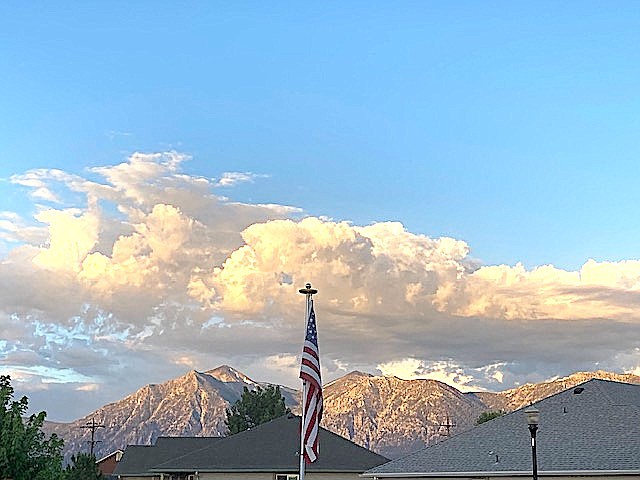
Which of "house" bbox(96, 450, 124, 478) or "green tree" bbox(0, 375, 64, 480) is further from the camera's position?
"house" bbox(96, 450, 124, 478)

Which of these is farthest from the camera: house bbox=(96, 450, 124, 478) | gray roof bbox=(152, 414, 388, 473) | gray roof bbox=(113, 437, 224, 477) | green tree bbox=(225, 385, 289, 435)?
house bbox=(96, 450, 124, 478)

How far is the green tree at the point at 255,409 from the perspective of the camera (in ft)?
335

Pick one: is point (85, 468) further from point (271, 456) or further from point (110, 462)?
point (110, 462)

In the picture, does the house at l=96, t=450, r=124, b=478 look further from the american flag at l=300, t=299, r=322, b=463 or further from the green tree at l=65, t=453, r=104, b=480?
the american flag at l=300, t=299, r=322, b=463

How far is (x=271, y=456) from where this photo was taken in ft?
173

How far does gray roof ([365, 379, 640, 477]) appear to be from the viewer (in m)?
34.5

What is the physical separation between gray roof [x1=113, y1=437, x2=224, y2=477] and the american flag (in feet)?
156

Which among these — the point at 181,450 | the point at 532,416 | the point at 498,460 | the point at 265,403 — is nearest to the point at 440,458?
the point at 498,460

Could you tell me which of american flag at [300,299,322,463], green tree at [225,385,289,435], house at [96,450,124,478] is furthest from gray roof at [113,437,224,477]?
american flag at [300,299,322,463]

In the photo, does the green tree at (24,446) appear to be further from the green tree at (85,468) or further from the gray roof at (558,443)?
the green tree at (85,468)

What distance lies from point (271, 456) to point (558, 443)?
20.1 meters

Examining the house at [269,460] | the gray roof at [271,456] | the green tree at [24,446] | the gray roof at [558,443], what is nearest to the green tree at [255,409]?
the house at [269,460]

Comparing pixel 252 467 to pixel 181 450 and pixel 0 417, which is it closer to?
pixel 181 450

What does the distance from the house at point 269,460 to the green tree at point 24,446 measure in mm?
25641
